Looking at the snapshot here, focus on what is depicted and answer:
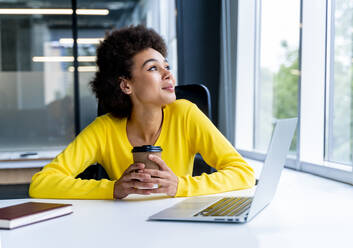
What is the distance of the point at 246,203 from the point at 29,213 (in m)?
0.57

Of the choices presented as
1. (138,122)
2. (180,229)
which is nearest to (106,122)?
(138,122)

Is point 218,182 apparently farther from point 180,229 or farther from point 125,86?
point 125,86

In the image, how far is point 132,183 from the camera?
124 centimetres

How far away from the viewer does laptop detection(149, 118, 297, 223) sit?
3.16 feet

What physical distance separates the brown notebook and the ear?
2.77ft

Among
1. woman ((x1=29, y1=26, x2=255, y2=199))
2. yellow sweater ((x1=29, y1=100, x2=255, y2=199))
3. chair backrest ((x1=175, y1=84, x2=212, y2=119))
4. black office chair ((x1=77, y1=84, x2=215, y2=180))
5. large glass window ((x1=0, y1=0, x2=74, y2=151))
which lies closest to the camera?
yellow sweater ((x1=29, y1=100, x2=255, y2=199))

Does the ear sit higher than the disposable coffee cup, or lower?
higher

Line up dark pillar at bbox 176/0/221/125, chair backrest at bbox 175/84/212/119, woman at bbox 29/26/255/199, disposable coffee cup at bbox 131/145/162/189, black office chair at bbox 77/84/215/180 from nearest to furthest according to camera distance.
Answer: disposable coffee cup at bbox 131/145/162/189 < woman at bbox 29/26/255/199 < black office chair at bbox 77/84/215/180 < chair backrest at bbox 175/84/212/119 < dark pillar at bbox 176/0/221/125

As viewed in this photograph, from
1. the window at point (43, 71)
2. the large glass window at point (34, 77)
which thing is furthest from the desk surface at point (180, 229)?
the large glass window at point (34, 77)

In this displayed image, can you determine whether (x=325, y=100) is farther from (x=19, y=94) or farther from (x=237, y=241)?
(x=19, y=94)

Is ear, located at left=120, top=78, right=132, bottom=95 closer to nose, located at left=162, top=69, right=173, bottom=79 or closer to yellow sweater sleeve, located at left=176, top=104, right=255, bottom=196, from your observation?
nose, located at left=162, top=69, right=173, bottom=79

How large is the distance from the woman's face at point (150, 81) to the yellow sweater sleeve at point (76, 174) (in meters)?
0.21

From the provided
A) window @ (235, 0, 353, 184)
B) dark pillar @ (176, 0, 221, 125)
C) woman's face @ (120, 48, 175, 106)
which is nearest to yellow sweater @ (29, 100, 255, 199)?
woman's face @ (120, 48, 175, 106)

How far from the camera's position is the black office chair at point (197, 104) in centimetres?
193
